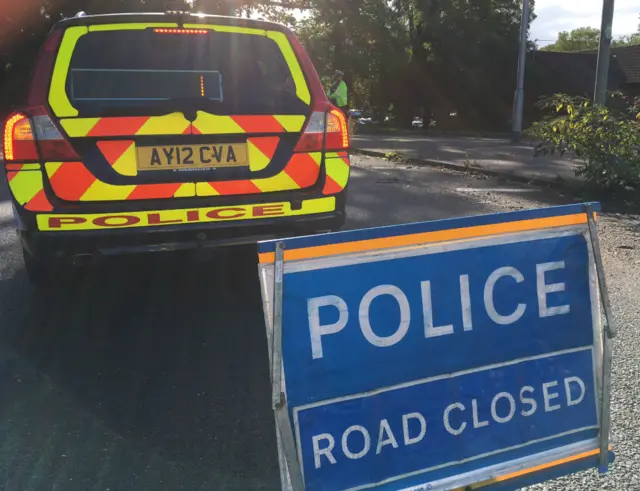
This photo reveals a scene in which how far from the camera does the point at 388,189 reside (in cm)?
958

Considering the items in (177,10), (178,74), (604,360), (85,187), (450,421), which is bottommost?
(450,421)

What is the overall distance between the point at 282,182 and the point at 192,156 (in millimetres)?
568

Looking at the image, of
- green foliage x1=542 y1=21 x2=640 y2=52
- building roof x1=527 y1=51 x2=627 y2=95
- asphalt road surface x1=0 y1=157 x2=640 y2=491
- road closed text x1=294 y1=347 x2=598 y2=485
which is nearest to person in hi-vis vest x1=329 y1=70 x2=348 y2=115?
asphalt road surface x1=0 y1=157 x2=640 y2=491

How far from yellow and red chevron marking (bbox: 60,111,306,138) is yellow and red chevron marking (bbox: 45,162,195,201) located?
20 centimetres

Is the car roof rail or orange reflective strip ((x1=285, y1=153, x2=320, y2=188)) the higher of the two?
the car roof rail

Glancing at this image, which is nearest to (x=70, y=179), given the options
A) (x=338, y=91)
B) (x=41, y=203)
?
(x=41, y=203)

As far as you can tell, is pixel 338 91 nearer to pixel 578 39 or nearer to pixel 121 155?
pixel 121 155

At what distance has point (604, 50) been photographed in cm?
936

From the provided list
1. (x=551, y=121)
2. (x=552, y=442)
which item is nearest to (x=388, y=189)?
(x=551, y=121)

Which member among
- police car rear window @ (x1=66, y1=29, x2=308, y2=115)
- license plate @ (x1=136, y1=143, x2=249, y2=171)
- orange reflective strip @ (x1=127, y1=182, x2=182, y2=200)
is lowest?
orange reflective strip @ (x1=127, y1=182, x2=182, y2=200)

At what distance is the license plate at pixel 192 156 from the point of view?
3.63m

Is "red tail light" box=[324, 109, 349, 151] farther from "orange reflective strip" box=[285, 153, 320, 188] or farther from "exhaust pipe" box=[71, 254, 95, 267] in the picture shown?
"exhaust pipe" box=[71, 254, 95, 267]

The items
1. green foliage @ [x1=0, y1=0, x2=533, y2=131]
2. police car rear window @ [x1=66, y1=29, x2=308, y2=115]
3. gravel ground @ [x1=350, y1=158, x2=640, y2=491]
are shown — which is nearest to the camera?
gravel ground @ [x1=350, y1=158, x2=640, y2=491]

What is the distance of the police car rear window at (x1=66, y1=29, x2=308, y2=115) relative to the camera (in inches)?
147
